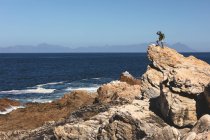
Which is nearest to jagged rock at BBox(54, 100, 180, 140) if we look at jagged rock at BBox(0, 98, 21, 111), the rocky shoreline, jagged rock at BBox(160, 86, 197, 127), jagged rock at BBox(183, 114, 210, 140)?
the rocky shoreline

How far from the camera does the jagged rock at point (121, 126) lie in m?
22.3

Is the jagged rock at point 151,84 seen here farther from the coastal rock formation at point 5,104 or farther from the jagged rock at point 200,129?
the coastal rock formation at point 5,104

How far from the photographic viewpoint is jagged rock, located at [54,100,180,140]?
22297 millimetres

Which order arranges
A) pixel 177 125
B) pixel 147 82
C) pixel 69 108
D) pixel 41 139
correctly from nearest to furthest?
pixel 177 125 → pixel 41 139 → pixel 147 82 → pixel 69 108

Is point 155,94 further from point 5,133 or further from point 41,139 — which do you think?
point 5,133

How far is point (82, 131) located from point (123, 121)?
9.75ft

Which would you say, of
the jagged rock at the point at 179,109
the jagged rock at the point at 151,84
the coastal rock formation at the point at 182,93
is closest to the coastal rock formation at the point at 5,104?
the jagged rock at the point at 151,84

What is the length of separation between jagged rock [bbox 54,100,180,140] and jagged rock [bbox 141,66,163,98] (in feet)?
11.4

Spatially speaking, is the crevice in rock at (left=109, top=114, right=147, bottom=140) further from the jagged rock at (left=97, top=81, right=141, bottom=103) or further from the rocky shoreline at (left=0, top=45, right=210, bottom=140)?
the jagged rock at (left=97, top=81, right=141, bottom=103)

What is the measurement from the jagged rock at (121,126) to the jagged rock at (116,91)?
30.8ft

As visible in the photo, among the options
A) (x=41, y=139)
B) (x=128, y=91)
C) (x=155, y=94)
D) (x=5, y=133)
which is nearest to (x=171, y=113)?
(x=155, y=94)

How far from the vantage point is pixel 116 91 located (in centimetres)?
3941

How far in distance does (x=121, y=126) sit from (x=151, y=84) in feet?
26.8

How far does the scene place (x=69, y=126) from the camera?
2498cm
